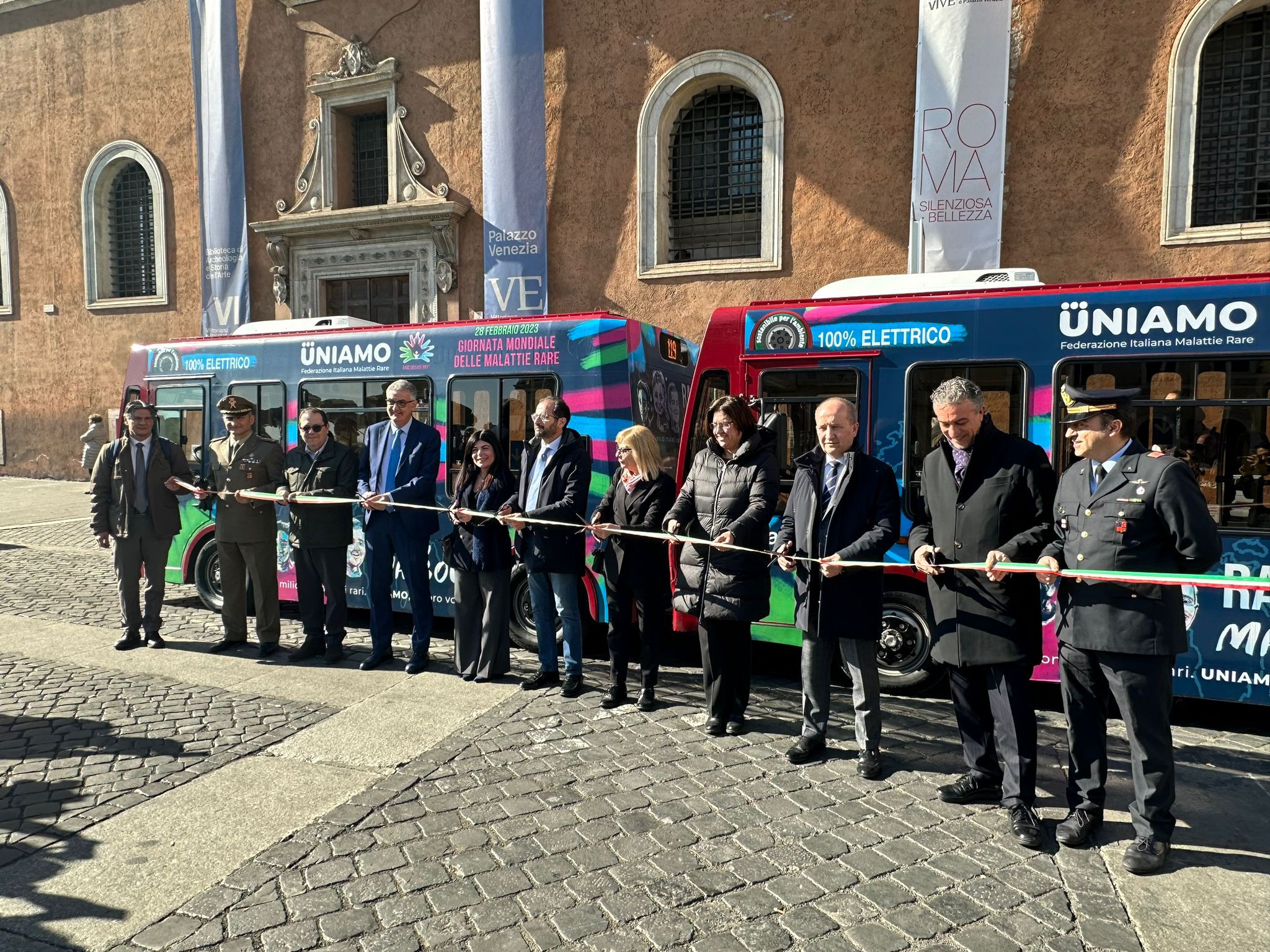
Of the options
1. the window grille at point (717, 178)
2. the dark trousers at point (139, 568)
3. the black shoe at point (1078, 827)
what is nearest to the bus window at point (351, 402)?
the dark trousers at point (139, 568)

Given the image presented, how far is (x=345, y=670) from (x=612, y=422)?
2.65 m

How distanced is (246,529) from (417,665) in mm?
1788

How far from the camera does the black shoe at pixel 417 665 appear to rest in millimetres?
6027

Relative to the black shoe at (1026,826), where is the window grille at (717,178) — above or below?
above

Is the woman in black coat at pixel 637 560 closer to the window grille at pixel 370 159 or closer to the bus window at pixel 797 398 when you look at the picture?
the bus window at pixel 797 398

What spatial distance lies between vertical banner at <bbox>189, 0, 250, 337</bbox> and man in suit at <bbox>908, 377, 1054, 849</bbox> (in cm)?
1664

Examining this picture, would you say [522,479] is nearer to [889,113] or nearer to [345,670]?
[345,670]

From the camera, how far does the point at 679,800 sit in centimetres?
395

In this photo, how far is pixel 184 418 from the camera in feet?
26.9

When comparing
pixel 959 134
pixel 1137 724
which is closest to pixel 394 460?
pixel 1137 724

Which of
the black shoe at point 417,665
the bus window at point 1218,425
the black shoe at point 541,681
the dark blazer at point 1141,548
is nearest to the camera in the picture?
the dark blazer at point 1141,548

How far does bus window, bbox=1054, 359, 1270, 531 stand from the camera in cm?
477

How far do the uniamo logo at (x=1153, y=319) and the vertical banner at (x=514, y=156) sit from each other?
34.8ft

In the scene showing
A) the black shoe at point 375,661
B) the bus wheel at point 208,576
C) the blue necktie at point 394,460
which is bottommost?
the black shoe at point 375,661
